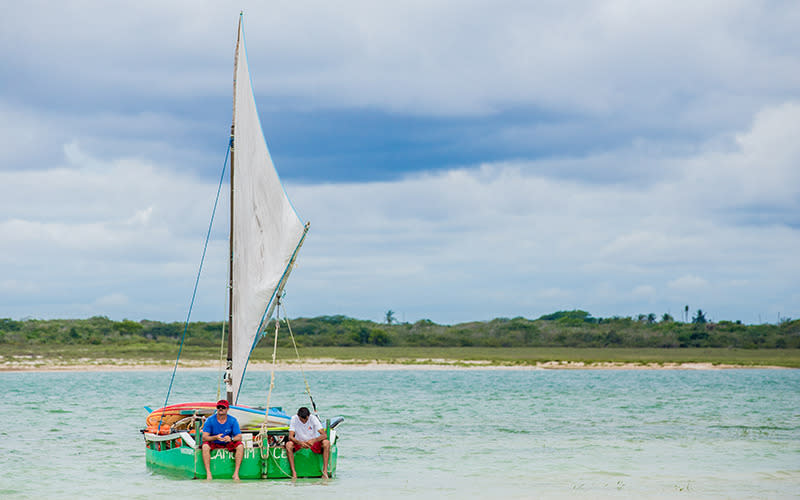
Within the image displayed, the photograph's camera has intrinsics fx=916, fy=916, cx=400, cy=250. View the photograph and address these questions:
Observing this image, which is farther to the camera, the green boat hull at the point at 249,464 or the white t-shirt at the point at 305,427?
the green boat hull at the point at 249,464

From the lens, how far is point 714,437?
100 ft

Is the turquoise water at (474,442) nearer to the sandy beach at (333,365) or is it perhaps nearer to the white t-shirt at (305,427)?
the white t-shirt at (305,427)

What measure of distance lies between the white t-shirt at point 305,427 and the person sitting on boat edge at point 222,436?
1.16m

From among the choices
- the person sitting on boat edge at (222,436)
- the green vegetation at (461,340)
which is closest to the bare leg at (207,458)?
the person sitting on boat edge at (222,436)

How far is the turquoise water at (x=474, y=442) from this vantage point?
771 inches

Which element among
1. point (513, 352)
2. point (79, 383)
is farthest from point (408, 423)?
point (513, 352)

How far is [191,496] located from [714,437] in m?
19.3

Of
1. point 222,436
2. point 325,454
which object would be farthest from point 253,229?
point 325,454

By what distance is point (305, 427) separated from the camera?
18891 mm

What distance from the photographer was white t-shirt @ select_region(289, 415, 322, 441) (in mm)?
18875

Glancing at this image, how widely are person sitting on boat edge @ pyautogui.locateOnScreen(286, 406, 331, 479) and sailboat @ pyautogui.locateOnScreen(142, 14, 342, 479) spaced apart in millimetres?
182

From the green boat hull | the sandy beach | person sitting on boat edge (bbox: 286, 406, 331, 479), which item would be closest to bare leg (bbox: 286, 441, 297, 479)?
person sitting on boat edge (bbox: 286, 406, 331, 479)

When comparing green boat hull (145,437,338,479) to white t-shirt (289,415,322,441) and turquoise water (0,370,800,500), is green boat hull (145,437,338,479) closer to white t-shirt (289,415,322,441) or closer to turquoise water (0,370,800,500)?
turquoise water (0,370,800,500)

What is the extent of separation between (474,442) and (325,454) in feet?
34.0
